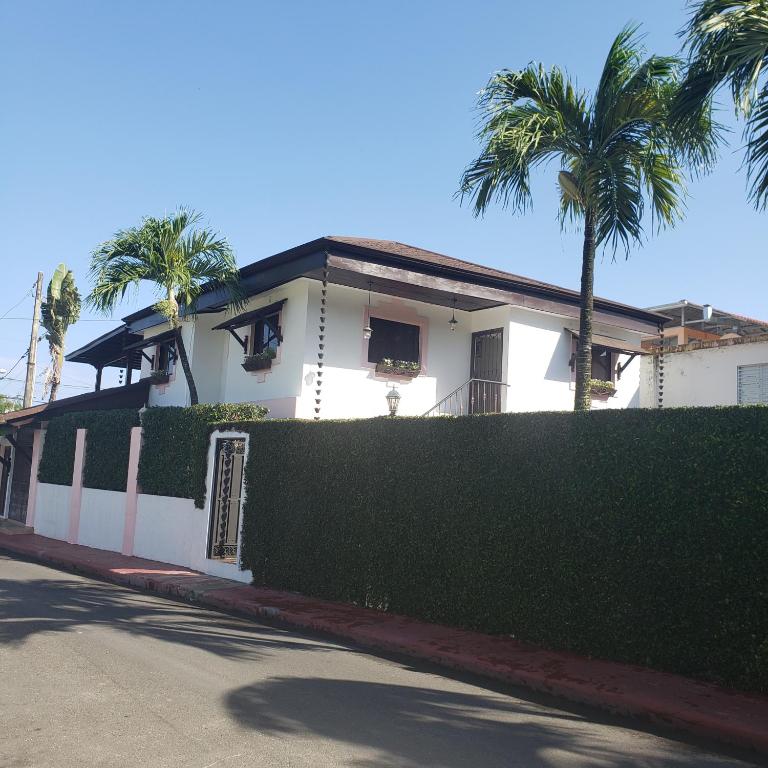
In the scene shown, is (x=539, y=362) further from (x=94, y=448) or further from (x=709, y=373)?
(x=94, y=448)

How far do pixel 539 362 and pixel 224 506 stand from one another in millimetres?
7914

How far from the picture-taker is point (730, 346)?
18484 millimetres

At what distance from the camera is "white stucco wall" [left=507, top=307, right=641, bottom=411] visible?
17125mm

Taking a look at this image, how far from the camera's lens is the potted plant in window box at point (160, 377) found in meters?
21.2

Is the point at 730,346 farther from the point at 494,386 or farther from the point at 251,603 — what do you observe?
the point at 251,603

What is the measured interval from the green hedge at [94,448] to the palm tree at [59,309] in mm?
9564

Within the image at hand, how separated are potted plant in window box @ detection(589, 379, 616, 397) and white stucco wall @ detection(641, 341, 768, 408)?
1.75 metres

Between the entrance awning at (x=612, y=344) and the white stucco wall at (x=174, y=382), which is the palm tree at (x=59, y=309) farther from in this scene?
the entrance awning at (x=612, y=344)

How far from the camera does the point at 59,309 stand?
31.9 m

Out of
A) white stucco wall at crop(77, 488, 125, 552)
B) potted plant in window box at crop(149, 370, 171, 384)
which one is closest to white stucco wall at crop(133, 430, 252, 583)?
white stucco wall at crop(77, 488, 125, 552)

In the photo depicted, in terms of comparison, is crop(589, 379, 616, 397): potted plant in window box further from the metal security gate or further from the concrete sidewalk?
the concrete sidewalk

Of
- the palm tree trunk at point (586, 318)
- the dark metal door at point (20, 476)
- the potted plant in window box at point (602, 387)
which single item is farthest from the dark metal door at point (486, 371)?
the dark metal door at point (20, 476)

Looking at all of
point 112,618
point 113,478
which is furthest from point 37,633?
point 113,478

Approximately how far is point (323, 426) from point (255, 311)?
5.08m
